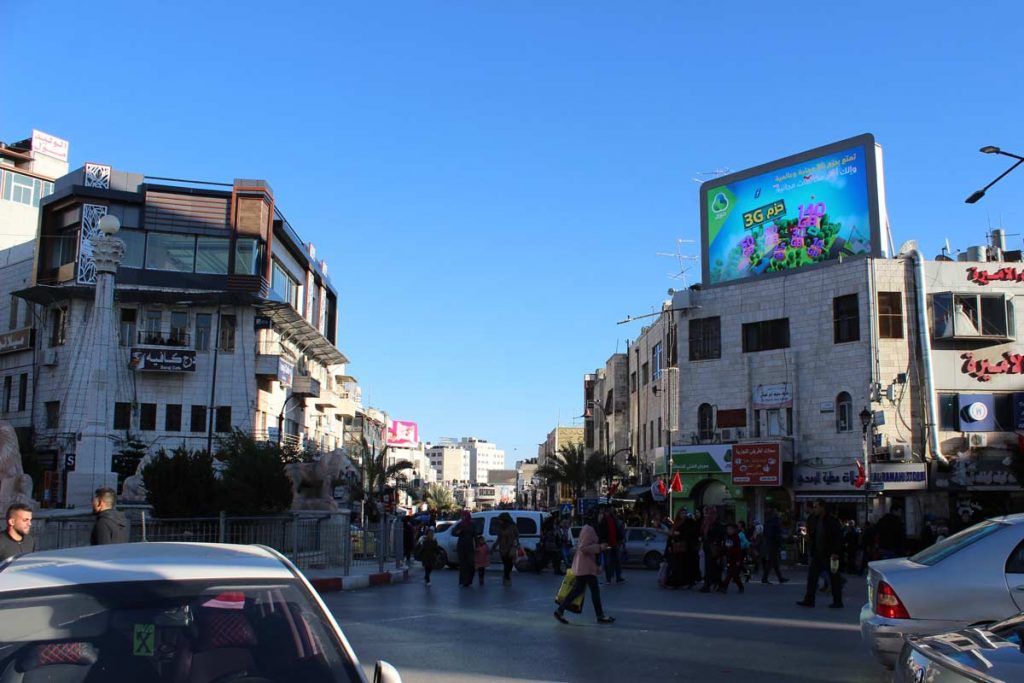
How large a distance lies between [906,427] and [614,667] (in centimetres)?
3141

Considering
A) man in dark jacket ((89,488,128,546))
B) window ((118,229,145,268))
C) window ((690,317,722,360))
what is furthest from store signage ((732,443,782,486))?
man in dark jacket ((89,488,128,546))

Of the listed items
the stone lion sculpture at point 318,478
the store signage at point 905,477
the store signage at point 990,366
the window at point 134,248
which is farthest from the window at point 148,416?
the store signage at point 990,366

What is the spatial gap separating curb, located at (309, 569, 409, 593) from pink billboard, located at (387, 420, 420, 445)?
3999 inches

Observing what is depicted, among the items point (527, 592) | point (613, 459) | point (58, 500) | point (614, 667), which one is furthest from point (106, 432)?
point (613, 459)

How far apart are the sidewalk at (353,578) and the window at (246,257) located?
30.5 meters

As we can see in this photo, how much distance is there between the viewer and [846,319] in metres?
38.6

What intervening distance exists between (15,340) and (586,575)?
48.2m

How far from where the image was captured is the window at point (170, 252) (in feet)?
159

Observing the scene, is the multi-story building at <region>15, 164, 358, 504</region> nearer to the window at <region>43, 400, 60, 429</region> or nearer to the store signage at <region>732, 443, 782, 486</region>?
the window at <region>43, 400, 60, 429</region>

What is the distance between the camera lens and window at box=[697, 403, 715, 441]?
139ft

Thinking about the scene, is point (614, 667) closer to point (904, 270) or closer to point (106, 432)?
point (106, 432)

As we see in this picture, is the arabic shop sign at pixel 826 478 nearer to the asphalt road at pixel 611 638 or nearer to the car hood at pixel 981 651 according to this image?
the asphalt road at pixel 611 638

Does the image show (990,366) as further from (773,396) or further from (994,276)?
(773,396)

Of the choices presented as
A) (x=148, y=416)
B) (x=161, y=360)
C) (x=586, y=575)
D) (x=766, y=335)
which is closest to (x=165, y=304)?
(x=161, y=360)
